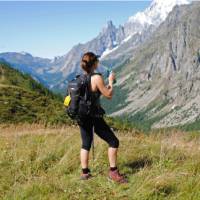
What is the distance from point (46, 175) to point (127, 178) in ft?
6.24

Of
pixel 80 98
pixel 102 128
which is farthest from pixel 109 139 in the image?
pixel 80 98

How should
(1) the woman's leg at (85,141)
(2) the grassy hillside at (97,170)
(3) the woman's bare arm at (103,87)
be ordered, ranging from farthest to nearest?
(1) the woman's leg at (85,141), (3) the woman's bare arm at (103,87), (2) the grassy hillside at (97,170)

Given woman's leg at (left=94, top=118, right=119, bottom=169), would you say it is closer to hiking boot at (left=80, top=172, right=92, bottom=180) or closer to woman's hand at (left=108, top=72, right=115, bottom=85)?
hiking boot at (left=80, top=172, right=92, bottom=180)

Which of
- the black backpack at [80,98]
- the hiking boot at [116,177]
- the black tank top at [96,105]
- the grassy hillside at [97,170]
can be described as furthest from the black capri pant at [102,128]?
the grassy hillside at [97,170]

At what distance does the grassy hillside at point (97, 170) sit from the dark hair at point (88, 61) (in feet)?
8.31

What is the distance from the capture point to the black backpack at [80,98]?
1067 centimetres

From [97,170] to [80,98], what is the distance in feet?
6.72

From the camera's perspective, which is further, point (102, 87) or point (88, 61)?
point (88, 61)

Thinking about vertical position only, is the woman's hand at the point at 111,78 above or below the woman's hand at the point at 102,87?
above

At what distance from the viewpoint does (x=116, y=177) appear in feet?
34.5

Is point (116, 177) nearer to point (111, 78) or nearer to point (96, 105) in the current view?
point (96, 105)

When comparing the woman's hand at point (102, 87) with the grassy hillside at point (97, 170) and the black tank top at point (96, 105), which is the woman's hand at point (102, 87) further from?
the grassy hillside at point (97, 170)

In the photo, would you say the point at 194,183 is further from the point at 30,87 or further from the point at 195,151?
the point at 30,87

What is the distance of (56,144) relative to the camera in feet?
44.6
